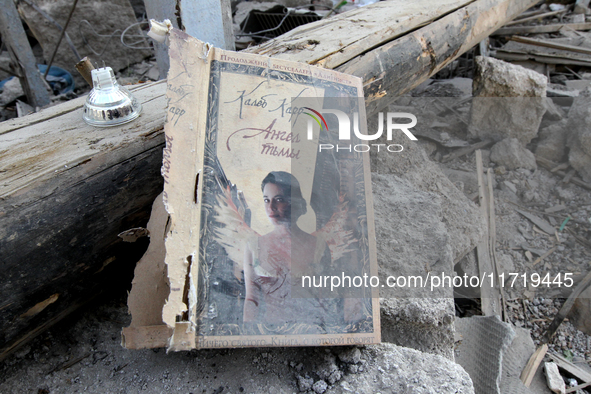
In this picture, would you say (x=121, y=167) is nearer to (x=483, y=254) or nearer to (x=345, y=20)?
(x=345, y=20)

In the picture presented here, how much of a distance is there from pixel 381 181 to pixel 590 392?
1.36 m

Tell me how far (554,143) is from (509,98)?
48 centimetres

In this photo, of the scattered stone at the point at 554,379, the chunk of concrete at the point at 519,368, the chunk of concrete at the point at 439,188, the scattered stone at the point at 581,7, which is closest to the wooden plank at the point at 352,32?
the chunk of concrete at the point at 439,188

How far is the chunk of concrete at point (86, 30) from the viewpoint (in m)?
4.04

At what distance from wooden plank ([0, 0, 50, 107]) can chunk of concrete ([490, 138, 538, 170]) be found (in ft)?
11.9

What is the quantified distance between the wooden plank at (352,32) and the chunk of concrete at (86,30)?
8.55 ft

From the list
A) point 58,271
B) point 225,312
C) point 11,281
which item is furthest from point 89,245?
point 225,312

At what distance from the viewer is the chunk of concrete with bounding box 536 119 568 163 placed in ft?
9.93

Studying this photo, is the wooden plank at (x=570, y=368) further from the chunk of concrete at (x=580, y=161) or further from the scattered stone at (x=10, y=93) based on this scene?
the scattered stone at (x=10, y=93)

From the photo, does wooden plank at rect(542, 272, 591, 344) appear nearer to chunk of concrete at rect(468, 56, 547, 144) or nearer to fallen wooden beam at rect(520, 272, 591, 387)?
fallen wooden beam at rect(520, 272, 591, 387)

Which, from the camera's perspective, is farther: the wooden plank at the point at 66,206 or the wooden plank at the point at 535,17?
the wooden plank at the point at 535,17

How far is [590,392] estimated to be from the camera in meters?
1.83

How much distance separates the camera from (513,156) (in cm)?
300

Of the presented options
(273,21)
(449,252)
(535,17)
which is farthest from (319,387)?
(535,17)
